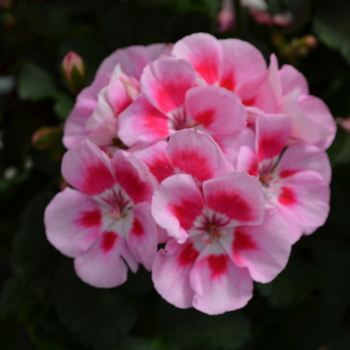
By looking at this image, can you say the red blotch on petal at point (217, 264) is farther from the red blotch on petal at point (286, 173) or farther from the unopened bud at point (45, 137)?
the unopened bud at point (45, 137)

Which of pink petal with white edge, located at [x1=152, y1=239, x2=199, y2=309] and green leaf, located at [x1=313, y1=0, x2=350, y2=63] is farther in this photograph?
green leaf, located at [x1=313, y1=0, x2=350, y2=63]

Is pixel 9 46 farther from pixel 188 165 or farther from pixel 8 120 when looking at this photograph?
pixel 188 165

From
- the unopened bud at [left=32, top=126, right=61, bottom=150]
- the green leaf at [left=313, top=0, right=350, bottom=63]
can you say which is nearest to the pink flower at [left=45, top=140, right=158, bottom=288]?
the unopened bud at [left=32, top=126, right=61, bottom=150]

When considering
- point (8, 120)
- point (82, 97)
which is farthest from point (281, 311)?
point (8, 120)

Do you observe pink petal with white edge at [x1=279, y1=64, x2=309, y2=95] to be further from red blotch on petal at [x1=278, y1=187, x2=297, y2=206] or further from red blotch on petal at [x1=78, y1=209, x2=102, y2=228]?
red blotch on petal at [x1=78, y1=209, x2=102, y2=228]

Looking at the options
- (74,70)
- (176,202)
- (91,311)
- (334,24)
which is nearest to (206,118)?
(176,202)

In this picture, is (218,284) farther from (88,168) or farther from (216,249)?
(88,168)
